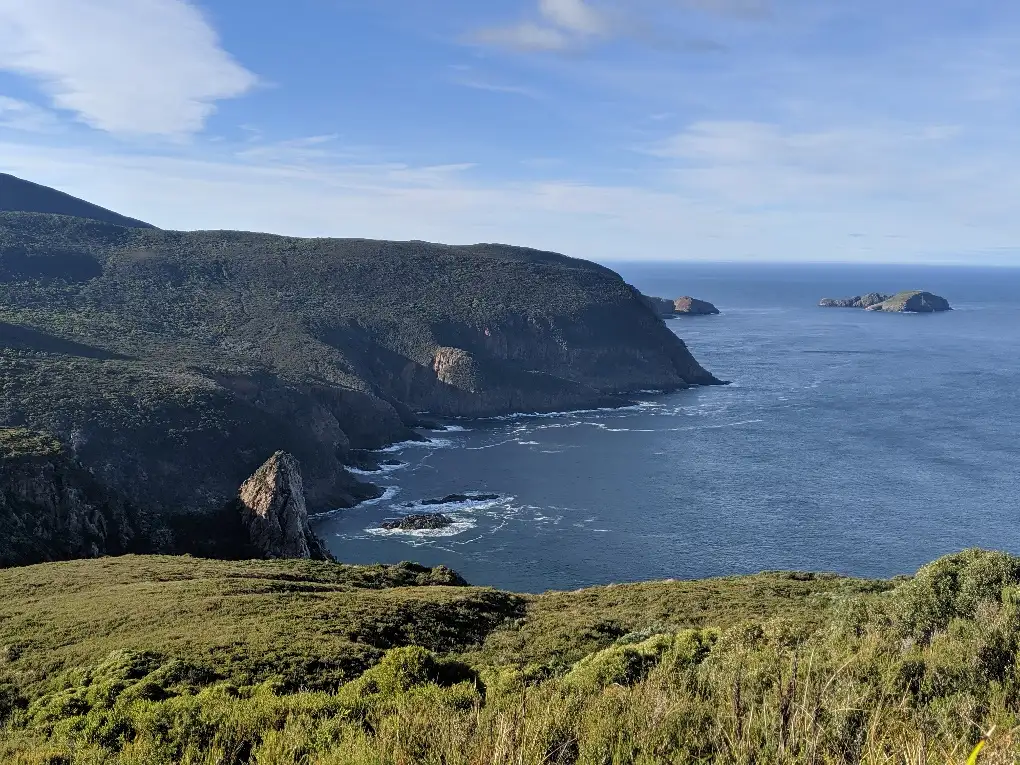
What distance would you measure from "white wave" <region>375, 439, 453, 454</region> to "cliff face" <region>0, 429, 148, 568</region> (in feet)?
141

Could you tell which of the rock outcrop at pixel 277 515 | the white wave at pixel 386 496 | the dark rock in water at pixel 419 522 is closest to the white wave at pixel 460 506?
the dark rock in water at pixel 419 522

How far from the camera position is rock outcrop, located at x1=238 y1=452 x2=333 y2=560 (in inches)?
2203

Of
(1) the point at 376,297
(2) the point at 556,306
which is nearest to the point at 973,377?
(2) the point at 556,306

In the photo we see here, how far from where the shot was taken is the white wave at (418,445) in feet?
314

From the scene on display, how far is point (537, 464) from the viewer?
87000 mm

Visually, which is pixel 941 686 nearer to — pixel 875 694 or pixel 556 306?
pixel 875 694

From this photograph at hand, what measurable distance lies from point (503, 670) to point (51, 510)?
41166mm

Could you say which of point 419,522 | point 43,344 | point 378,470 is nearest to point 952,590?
point 419,522

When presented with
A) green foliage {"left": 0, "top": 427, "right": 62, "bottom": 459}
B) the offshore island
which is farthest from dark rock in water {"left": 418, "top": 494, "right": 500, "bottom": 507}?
green foliage {"left": 0, "top": 427, "right": 62, "bottom": 459}

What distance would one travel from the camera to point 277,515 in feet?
188

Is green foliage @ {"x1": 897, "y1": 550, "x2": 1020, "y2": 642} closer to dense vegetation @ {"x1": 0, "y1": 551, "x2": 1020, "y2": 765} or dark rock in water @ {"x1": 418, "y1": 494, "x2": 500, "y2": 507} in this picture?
dense vegetation @ {"x1": 0, "y1": 551, "x2": 1020, "y2": 765}

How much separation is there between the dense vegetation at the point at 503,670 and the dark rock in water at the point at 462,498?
3959 centimetres

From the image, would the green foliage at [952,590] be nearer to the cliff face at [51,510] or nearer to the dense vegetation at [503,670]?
the dense vegetation at [503,670]

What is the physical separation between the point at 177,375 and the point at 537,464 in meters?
41.2
